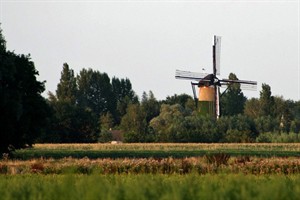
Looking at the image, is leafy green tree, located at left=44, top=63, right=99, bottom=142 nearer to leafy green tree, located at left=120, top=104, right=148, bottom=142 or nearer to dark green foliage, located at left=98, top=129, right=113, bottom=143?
dark green foliage, located at left=98, top=129, right=113, bottom=143

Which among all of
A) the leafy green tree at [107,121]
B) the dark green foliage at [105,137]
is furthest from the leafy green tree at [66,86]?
the leafy green tree at [107,121]

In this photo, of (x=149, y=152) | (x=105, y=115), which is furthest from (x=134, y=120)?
(x=149, y=152)

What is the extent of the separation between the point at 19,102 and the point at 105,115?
415 ft

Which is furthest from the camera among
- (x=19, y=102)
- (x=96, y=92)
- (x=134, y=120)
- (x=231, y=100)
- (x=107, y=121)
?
(x=96, y=92)

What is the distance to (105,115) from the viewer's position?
186000 mm

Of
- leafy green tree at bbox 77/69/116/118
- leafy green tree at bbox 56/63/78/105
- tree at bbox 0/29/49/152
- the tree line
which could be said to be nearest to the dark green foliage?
the tree line

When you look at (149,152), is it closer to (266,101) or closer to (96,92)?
(266,101)

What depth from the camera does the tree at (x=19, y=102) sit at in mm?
58750

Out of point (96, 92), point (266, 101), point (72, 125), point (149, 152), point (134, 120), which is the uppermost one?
point (96, 92)

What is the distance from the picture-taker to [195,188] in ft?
48.6

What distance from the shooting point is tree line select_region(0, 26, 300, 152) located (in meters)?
61.6

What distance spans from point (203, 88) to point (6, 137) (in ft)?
211

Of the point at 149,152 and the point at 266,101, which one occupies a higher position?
the point at 266,101

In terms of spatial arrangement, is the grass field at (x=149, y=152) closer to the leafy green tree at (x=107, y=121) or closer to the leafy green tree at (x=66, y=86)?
the leafy green tree at (x=66, y=86)
